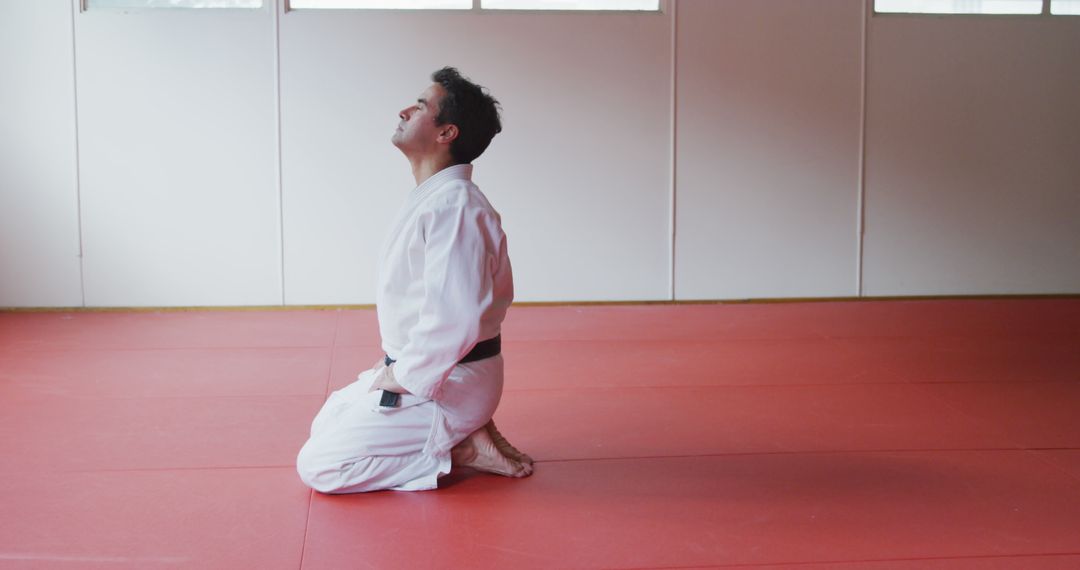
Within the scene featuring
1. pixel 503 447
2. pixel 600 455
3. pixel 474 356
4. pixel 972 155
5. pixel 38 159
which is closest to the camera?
pixel 474 356

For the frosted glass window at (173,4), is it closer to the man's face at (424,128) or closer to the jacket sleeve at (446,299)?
the man's face at (424,128)

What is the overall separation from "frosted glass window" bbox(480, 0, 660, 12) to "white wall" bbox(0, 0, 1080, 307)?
9cm

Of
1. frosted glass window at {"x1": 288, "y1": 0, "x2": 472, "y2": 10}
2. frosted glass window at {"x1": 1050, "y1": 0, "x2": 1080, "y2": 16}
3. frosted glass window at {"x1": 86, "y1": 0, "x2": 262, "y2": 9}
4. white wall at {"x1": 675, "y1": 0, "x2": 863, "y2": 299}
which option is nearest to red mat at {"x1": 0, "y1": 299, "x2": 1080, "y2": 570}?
white wall at {"x1": 675, "y1": 0, "x2": 863, "y2": 299}

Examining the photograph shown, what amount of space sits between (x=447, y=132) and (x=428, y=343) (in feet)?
2.02

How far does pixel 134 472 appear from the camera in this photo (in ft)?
10.2

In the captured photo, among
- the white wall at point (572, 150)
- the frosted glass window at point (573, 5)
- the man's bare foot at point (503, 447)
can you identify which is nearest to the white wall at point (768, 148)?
the white wall at point (572, 150)

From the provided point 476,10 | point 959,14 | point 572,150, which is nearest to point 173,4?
point 476,10

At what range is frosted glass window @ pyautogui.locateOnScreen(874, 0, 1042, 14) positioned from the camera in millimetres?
7105

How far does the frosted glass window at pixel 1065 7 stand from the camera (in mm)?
7219

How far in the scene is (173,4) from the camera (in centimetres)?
658

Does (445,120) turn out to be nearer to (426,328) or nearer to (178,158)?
(426,328)

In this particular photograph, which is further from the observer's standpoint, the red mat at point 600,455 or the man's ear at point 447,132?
the man's ear at point 447,132

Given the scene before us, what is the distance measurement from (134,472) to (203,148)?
395 cm

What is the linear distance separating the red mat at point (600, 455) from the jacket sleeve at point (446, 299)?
15.0 inches
